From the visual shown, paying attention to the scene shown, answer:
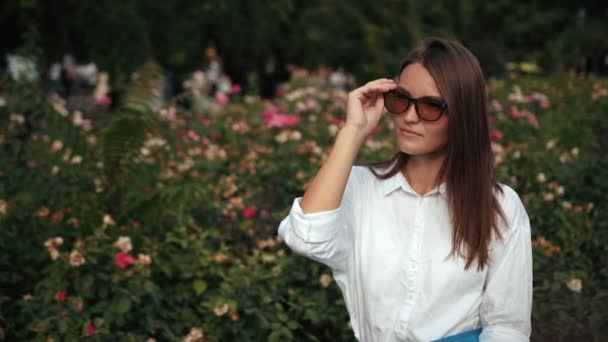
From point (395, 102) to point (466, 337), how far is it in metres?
0.70

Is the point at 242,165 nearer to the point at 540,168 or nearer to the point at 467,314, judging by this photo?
the point at 540,168

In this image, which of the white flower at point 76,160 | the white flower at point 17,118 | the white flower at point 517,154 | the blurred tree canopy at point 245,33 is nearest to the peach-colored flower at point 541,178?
the white flower at point 517,154

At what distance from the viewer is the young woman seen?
1781 millimetres

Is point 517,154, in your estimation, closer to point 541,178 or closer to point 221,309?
point 541,178

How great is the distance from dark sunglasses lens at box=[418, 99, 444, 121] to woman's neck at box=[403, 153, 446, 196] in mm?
189

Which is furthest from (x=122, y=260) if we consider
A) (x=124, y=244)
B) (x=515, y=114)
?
(x=515, y=114)

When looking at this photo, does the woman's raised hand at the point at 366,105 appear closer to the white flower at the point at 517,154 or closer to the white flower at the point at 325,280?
the white flower at the point at 325,280

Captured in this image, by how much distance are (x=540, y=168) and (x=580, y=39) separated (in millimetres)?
15930

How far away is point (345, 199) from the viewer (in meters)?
1.92

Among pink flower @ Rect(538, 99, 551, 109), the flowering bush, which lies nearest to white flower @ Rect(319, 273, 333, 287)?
the flowering bush

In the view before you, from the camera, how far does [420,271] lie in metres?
1.82

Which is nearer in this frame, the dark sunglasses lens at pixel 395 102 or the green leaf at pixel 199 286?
the dark sunglasses lens at pixel 395 102

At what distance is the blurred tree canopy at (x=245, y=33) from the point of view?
29.4ft

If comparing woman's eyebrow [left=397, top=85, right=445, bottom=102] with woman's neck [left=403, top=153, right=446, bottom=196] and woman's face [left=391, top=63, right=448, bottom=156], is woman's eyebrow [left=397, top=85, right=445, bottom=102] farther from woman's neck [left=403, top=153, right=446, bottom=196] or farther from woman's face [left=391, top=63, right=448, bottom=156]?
woman's neck [left=403, top=153, right=446, bottom=196]
